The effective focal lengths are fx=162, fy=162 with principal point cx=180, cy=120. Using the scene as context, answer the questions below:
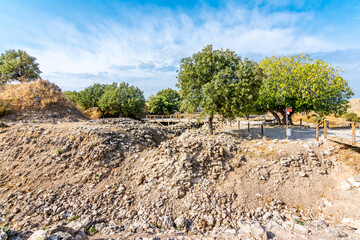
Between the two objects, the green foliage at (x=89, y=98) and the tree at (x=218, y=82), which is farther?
the green foliage at (x=89, y=98)

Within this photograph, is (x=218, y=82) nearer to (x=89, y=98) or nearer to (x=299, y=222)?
(x=299, y=222)

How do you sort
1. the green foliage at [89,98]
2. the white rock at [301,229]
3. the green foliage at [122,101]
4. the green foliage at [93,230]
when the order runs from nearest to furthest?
the white rock at [301,229] → the green foliage at [93,230] → the green foliage at [122,101] → the green foliage at [89,98]

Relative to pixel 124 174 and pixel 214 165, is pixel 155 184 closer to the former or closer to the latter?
pixel 124 174

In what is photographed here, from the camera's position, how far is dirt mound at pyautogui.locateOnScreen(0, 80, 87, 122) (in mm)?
18545

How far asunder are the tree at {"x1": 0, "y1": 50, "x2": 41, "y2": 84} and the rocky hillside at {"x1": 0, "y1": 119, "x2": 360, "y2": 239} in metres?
24.1

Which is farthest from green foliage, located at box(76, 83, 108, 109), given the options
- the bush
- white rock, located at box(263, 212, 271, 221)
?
white rock, located at box(263, 212, 271, 221)

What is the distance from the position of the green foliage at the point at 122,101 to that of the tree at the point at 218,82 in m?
23.9

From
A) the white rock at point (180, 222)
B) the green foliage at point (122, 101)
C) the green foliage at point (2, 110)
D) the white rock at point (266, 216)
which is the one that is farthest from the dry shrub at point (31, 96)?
the white rock at point (266, 216)

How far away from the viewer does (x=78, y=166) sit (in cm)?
1037

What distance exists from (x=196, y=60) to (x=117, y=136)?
Result: 9451 millimetres

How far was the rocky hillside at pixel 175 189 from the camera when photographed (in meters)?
6.80

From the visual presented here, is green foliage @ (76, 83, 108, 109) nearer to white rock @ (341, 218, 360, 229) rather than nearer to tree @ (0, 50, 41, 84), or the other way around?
tree @ (0, 50, 41, 84)

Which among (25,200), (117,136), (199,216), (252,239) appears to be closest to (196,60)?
(117,136)

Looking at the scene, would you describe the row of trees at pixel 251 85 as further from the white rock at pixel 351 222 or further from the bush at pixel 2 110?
the bush at pixel 2 110
